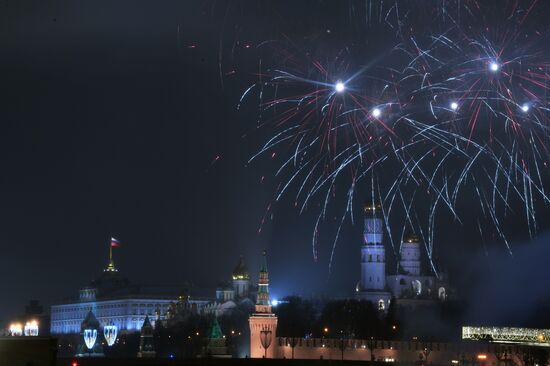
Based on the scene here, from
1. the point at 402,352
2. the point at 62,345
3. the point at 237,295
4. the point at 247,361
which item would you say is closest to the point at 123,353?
the point at 237,295

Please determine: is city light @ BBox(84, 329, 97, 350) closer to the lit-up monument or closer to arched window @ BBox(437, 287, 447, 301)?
the lit-up monument

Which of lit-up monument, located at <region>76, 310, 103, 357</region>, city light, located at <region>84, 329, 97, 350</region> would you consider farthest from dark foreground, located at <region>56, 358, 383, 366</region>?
city light, located at <region>84, 329, 97, 350</region>

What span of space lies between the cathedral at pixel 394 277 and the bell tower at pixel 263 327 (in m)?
43.7

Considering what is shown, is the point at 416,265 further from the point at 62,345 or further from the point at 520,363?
the point at 520,363

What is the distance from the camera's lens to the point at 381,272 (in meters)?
145

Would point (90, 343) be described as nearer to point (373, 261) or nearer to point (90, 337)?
point (90, 337)

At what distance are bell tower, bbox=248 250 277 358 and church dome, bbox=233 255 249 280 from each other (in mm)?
66982

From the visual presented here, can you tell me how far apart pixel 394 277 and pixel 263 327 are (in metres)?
61.3

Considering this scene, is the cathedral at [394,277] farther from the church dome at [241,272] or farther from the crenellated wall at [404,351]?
the crenellated wall at [404,351]

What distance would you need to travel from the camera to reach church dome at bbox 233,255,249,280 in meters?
161

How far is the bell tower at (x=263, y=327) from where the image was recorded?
292 feet

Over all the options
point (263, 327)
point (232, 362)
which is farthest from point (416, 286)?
point (232, 362)

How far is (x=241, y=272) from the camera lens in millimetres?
161250

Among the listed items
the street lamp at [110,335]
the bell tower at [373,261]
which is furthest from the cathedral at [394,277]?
the street lamp at [110,335]
